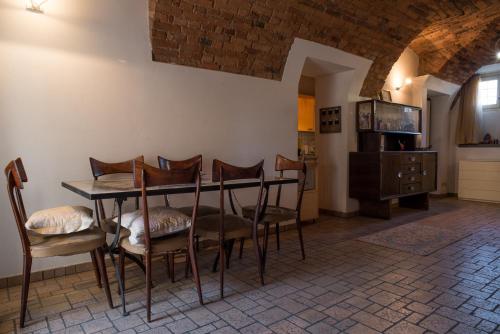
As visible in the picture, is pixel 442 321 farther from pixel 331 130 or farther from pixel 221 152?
pixel 331 130

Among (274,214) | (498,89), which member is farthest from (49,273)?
(498,89)

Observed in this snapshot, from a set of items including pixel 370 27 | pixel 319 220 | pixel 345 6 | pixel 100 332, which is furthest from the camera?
pixel 319 220

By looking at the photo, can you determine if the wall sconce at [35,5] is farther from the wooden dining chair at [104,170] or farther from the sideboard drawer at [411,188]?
the sideboard drawer at [411,188]

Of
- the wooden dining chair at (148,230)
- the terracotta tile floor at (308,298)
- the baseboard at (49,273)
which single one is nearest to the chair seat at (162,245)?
the wooden dining chair at (148,230)

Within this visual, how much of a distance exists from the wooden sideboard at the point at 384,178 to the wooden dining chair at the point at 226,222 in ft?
9.41

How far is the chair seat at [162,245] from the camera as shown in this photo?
81.1 inches

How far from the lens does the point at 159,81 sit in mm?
3168

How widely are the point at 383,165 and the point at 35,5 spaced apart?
444 centimetres

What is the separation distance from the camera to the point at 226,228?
8.04 ft

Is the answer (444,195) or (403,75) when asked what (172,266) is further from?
(444,195)

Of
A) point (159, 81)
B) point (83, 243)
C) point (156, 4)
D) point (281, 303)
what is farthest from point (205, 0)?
→ point (281, 303)

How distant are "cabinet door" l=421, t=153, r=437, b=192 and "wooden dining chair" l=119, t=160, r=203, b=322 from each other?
185 inches

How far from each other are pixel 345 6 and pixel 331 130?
6.02 ft

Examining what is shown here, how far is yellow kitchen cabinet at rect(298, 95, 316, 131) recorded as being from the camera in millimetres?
5773
